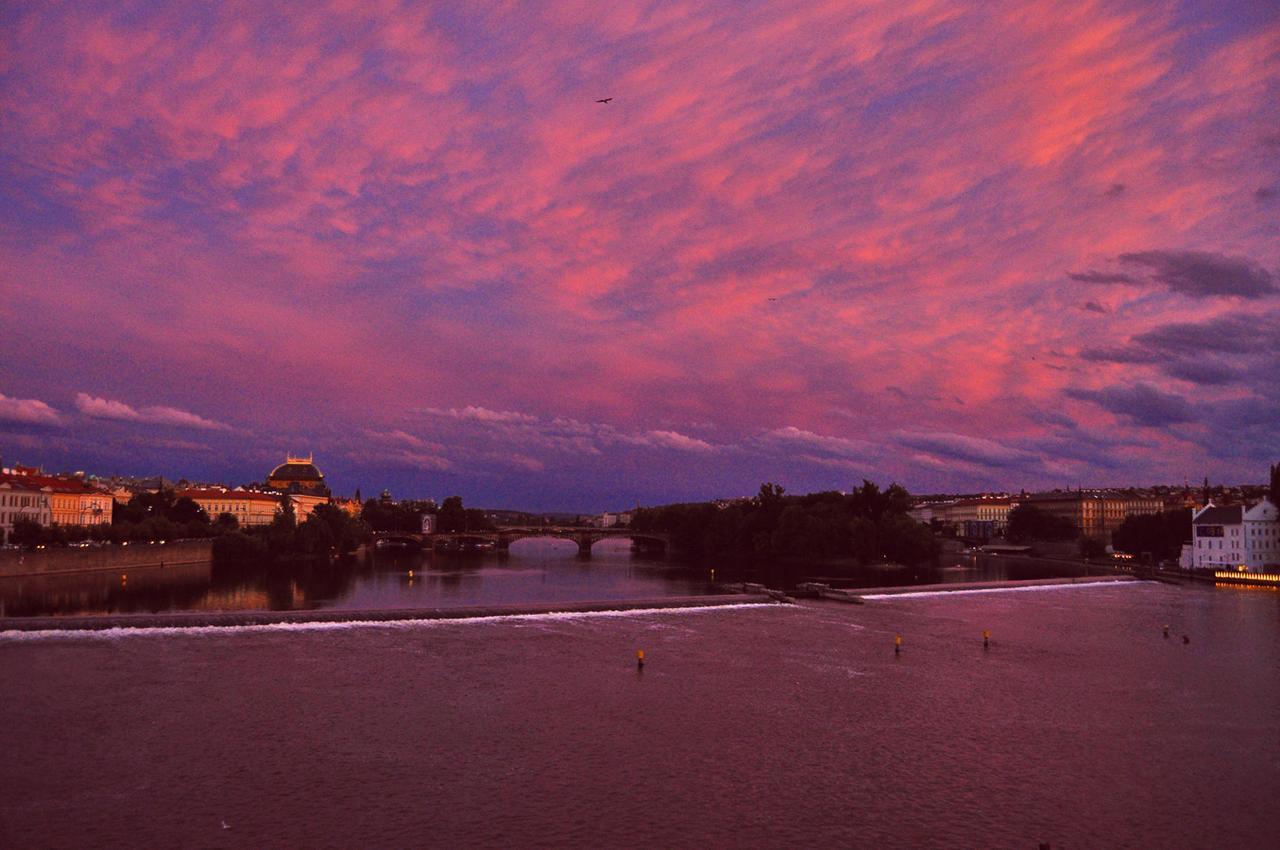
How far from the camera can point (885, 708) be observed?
3253 cm

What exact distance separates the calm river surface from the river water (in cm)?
1980

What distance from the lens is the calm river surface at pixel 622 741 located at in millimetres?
21281

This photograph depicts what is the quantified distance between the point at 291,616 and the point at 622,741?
27847 millimetres

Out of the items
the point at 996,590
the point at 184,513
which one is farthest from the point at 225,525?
the point at 996,590

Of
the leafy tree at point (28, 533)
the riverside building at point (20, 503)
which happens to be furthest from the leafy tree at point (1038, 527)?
the riverside building at point (20, 503)

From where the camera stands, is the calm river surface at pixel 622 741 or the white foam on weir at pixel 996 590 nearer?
the calm river surface at pixel 622 741

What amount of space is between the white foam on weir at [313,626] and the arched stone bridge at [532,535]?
299 ft

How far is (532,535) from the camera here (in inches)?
6004

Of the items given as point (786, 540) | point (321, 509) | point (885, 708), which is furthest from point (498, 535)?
point (885, 708)

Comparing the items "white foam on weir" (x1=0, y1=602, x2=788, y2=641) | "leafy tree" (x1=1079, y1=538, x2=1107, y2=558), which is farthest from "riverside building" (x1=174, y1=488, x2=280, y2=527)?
"leafy tree" (x1=1079, y1=538, x2=1107, y2=558)

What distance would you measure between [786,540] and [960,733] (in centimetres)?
9587

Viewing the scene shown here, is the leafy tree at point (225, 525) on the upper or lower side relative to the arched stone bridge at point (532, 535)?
upper

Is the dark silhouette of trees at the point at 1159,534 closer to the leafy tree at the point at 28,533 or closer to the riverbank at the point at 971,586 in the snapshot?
the riverbank at the point at 971,586

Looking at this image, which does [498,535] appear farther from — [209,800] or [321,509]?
[209,800]
